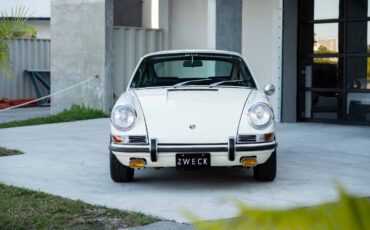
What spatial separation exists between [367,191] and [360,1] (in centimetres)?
700

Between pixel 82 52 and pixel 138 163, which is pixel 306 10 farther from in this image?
pixel 138 163

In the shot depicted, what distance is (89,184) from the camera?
630cm

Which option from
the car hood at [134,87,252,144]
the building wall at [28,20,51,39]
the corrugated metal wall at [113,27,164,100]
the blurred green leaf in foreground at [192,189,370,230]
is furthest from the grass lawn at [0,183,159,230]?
the building wall at [28,20,51,39]

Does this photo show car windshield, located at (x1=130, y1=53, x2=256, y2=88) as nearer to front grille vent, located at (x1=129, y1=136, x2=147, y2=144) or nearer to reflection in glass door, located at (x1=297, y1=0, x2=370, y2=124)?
front grille vent, located at (x1=129, y1=136, x2=147, y2=144)

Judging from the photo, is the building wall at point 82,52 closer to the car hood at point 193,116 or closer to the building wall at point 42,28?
the car hood at point 193,116

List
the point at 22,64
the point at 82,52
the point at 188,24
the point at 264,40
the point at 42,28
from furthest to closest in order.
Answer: the point at 42,28, the point at 22,64, the point at 188,24, the point at 82,52, the point at 264,40

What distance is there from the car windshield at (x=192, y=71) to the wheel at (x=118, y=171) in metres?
1.03

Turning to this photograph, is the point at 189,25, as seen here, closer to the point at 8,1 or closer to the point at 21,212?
the point at 21,212

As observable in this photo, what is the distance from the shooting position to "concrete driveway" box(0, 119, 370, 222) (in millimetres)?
5395

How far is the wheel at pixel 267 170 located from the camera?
A: 20.2 feet

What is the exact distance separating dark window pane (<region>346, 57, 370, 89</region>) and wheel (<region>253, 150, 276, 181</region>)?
6.40m

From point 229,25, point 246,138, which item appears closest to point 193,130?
point 246,138

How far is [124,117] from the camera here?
228 inches

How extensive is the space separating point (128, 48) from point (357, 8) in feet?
18.5
